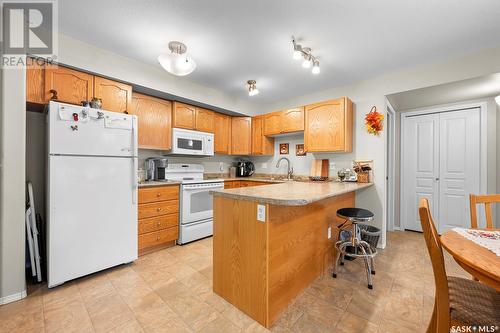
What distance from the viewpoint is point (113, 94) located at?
256 centimetres

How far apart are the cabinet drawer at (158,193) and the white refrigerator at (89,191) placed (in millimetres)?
270

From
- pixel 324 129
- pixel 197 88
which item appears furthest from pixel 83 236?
pixel 324 129

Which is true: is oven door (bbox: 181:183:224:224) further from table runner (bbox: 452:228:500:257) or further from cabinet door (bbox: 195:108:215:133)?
table runner (bbox: 452:228:500:257)

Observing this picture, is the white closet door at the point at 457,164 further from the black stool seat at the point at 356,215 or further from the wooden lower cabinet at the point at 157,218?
the wooden lower cabinet at the point at 157,218

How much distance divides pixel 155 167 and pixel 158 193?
0.60m

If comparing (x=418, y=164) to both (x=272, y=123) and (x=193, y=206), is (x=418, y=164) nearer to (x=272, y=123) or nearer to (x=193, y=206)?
(x=272, y=123)

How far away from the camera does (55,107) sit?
1912 millimetres

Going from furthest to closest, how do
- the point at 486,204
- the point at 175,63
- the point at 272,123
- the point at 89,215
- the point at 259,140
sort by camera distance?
the point at 259,140 → the point at 272,123 → the point at 89,215 → the point at 175,63 → the point at 486,204

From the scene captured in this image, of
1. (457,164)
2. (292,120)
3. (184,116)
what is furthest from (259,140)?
(457,164)

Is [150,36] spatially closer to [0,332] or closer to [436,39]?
[0,332]

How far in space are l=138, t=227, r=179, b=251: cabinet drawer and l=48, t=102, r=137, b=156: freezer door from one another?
109cm

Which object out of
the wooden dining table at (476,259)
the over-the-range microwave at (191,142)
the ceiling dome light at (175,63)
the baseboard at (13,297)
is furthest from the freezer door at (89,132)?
the wooden dining table at (476,259)

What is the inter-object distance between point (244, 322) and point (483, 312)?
4.42ft
